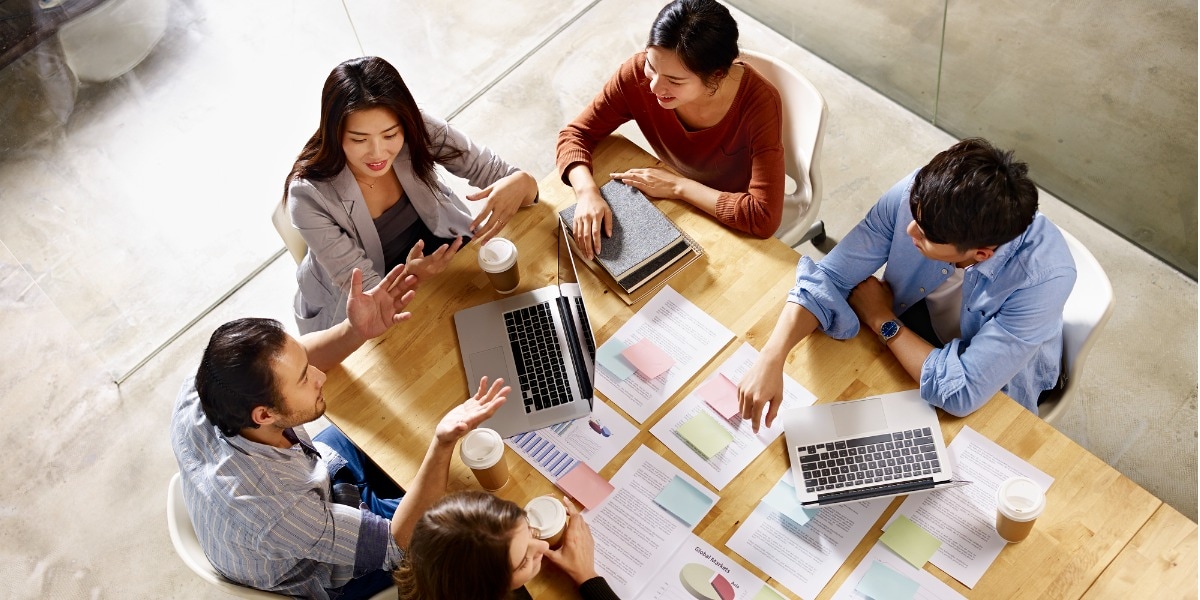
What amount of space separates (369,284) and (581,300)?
0.57 meters

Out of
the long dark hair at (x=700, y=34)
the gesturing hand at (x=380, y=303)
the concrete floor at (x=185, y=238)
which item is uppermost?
the long dark hair at (x=700, y=34)

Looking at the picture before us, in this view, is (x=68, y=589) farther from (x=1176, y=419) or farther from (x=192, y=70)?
(x=1176, y=419)

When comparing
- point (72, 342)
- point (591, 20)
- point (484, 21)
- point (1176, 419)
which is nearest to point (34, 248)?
point (72, 342)

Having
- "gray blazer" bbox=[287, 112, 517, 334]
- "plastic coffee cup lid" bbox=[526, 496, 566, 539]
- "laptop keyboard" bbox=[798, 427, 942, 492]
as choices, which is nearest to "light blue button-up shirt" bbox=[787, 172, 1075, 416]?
"laptop keyboard" bbox=[798, 427, 942, 492]

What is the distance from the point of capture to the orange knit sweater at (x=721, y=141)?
91.7 inches

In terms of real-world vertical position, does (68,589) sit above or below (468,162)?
below

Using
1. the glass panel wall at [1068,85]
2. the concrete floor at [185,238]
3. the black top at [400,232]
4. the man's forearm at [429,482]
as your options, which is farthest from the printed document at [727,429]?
the glass panel wall at [1068,85]

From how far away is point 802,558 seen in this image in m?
1.84

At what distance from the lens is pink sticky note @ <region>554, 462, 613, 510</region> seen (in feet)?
6.39

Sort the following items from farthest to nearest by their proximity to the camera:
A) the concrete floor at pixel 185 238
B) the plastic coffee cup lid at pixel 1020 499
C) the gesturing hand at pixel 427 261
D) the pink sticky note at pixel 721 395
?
the concrete floor at pixel 185 238
the gesturing hand at pixel 427 261
the pink sticky note at pixel 721 395
the plastic coffee cup lid at pixel 1020 499

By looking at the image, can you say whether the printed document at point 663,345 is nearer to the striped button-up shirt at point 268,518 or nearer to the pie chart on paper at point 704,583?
the pie chart on paper at point 704,583

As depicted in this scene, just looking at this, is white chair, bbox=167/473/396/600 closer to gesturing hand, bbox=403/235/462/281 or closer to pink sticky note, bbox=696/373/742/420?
gesturing hand, bbox=403/235/462/281

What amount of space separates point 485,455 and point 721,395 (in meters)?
0.51

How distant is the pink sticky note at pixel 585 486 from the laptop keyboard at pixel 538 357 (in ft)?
0.58
